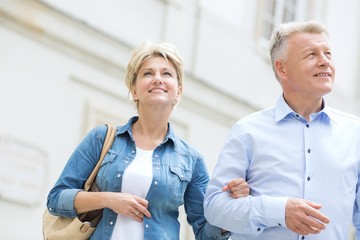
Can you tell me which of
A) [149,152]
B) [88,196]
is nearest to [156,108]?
[149,152]

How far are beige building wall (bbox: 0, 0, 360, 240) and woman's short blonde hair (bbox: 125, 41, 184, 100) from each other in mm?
4063

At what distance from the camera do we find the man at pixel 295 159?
375cm

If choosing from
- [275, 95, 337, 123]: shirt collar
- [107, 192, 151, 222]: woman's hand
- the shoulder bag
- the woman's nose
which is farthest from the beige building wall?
[275, 95, 337, 123]: shirt collar

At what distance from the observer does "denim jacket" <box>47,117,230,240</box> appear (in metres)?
3.97

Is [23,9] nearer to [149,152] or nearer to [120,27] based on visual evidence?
[120,27]

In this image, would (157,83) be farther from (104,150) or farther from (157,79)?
(104,150)

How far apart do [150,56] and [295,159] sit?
2.89ft

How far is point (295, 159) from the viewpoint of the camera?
392 cm

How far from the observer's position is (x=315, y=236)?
12.4 feet

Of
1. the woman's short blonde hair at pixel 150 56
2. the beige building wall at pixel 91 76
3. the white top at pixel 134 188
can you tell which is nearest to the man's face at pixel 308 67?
the woman's short blonde hair at pixel 150 56

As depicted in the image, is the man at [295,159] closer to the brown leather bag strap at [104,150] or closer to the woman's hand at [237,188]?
the woman's hand at [237,188]

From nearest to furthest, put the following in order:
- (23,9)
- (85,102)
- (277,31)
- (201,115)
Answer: (277,31), (23,9), (85,102), (201,115)

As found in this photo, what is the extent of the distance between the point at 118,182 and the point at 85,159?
220mm

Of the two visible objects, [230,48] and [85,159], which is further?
[230,48]
